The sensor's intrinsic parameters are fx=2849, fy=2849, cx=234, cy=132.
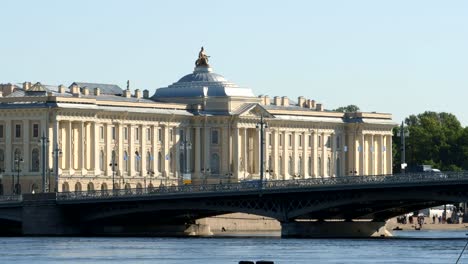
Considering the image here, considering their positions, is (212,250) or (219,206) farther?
(219,206)

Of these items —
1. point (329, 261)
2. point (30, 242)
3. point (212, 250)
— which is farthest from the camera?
point (30, 242)

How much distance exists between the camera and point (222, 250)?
176 meters

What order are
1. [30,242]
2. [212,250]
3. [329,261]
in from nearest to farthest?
1. [329,261]
2. [212,250]
3. [30,242]

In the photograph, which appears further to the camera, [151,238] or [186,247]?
[151,238]

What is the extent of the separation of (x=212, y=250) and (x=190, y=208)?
Answer: 72.7ft

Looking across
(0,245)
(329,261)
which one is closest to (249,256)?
(329,261)

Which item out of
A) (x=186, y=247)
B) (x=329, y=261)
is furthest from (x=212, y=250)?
(x=329, y=261)

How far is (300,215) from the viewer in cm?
19762

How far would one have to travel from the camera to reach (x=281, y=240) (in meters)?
196

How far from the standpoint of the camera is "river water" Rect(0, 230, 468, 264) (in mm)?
162250

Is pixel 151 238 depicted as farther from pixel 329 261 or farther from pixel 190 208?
pixel 329 261

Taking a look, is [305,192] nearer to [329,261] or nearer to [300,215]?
[300,215]

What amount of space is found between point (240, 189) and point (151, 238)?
7239 mm

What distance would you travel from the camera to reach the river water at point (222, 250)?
6388 inches
